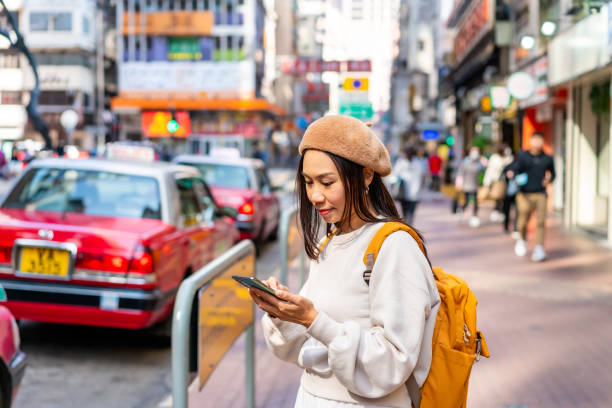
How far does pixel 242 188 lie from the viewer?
12.6 m

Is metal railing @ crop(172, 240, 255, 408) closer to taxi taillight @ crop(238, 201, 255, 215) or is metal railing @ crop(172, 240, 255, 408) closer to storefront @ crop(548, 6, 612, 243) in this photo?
taxi taillight @ crop(238, 201, 255, 215)

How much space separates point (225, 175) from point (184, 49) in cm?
4745

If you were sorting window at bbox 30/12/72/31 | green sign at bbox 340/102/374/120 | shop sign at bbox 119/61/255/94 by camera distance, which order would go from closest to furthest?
green sign at bbox 340/102/374/120, shop sign at bbox 119/61/255/94, window at bbox 30/12/72/31

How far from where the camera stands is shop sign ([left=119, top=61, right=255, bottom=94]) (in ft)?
188

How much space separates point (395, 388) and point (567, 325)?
18.3ft

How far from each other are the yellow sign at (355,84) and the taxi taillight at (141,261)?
11043mm

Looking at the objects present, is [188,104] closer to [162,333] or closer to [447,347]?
[162,333]

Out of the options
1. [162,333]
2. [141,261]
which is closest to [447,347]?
[141,261]

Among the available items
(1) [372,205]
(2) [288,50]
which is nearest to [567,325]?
(1) [372,205]

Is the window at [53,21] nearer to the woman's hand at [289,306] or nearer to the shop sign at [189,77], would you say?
the shop sign at [189,77]

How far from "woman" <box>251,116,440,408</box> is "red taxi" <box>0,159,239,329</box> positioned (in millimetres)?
3639

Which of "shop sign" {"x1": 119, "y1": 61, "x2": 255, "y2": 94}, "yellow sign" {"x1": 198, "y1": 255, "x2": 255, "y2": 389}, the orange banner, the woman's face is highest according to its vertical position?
the orange banner

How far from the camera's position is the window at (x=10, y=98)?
207ft

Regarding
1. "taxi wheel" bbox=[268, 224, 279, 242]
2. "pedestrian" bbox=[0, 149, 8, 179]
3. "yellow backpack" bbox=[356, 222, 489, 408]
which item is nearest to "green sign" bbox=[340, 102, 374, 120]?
"taxi wheel" bbox=[268, 224, 279, 242]
